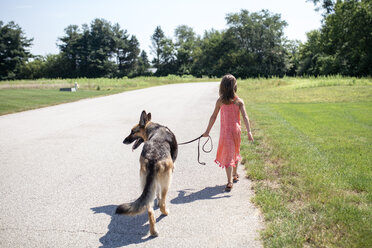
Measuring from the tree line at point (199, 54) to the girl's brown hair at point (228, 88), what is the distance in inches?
1959

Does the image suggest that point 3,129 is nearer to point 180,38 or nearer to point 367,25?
point 367,25

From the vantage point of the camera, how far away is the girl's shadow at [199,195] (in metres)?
4.32

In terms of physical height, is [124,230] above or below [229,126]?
below

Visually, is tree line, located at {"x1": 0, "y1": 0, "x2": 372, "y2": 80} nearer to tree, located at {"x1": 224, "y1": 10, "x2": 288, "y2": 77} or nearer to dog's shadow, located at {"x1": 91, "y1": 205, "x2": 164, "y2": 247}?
tree, located at {"x1": 224, "y1": 10, "x2": 288, "y2": 77}

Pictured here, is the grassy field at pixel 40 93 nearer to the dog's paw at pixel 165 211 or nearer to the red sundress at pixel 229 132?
the red sundress at pixel 229 132

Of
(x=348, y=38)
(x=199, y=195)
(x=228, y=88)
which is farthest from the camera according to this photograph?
(x=348, y=38)

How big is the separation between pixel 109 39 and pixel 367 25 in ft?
238

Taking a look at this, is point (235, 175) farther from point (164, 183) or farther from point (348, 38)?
point (348, 38)

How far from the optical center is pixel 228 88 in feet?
15.4

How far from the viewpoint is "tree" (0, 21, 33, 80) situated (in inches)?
2901

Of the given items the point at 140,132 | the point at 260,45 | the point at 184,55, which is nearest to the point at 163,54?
the point at 184,55

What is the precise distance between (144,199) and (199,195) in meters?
1.49

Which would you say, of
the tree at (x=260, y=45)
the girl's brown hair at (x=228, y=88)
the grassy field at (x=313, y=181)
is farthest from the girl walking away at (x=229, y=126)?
the tree at (x=260, y=45)

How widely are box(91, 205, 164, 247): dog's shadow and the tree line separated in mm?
51758
